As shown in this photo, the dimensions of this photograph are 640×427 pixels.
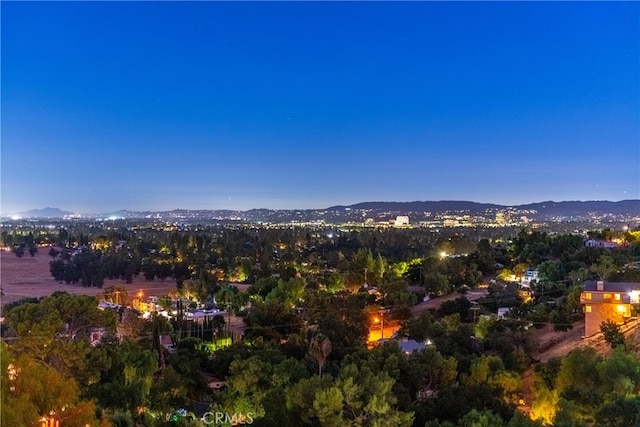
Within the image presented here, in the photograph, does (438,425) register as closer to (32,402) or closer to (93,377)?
(32,402)

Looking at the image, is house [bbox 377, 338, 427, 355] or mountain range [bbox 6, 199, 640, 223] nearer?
house [bbox 377, 338, 427, 355]

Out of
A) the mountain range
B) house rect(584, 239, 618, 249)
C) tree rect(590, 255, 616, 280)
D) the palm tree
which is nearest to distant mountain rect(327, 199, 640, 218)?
the mountain range

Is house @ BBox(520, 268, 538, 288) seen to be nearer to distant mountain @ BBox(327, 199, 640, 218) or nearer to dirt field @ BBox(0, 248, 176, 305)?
dirt field @ BBox(0, 248, 176, 305)

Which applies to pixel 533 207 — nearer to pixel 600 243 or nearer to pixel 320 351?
pixel 600 243

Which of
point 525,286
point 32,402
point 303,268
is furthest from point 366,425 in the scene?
point 303,268

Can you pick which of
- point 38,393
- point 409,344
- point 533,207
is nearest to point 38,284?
point 409,344
